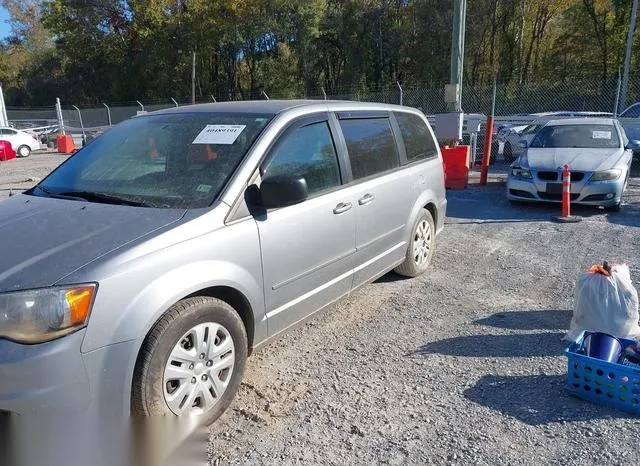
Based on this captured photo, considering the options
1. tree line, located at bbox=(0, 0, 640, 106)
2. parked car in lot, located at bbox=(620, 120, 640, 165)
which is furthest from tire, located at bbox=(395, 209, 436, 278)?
tree line, located at bbox=(0, 0, 640, 106)

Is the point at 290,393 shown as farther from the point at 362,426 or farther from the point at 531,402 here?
the point at 531,402

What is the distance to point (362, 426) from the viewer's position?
2.92 metres

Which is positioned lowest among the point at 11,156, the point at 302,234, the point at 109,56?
the point at 11,156

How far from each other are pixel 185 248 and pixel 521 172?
726 cm

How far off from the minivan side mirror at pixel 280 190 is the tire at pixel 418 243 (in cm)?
215

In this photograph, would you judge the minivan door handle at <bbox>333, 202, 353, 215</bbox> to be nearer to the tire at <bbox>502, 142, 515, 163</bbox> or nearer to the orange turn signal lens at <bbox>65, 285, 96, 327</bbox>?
the orange turn signal lens at <bbox>65, 285, 96, 327</bbox>

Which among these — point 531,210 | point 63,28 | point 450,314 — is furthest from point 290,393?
point 63,28

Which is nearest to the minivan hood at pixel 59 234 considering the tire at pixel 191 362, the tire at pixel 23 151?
the tire at pixel 191 362

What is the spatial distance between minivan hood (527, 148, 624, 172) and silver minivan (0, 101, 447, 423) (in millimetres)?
4856

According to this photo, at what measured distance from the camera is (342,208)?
377cm

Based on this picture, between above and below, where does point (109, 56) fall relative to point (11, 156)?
above

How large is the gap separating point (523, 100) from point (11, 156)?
891 inches

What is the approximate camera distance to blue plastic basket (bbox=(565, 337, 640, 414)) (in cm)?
292

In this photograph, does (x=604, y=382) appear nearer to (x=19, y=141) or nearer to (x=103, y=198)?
(x=103, y=198)
